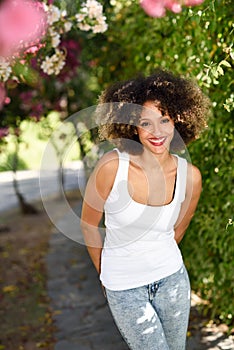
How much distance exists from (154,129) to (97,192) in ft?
1.16

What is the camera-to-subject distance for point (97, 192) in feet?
8.37

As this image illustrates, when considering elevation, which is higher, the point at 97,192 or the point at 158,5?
the point at 158,5

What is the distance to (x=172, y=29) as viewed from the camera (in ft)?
13.6

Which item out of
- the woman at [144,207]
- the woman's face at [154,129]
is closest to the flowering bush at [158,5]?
the woman at [144,207]

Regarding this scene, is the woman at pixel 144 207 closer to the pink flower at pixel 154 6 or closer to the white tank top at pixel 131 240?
the white tank top at pixel 131 240

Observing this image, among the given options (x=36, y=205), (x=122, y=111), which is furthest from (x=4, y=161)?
(x=122, y=111)

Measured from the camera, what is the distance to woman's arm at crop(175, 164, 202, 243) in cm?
277

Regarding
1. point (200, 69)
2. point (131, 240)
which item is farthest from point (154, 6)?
point (131, 240)

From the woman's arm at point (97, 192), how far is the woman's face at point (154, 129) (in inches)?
5.9

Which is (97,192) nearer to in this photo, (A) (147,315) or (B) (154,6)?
(A) (147,315)

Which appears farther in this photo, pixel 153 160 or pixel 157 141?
pixel 153 160

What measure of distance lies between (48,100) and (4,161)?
2637 mm

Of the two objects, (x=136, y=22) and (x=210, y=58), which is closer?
(x=210, y=58)

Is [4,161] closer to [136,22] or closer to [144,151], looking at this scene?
[136,22]
